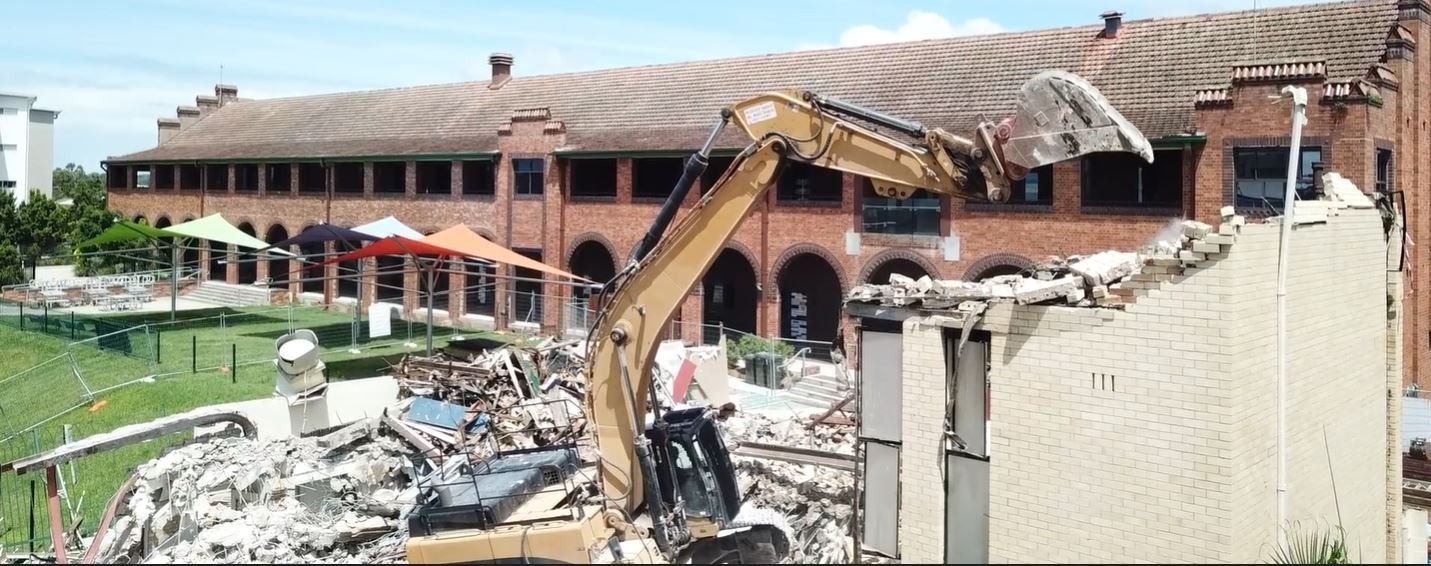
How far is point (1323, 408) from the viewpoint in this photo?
33.6ft

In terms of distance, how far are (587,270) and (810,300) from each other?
7506 millimetres

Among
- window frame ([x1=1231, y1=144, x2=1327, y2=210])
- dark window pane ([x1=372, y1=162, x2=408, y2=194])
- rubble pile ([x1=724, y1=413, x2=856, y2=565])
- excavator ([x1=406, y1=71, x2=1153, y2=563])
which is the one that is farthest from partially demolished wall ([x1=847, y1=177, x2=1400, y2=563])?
dark window pane ([x1=372, y1=162, x2=408, y2=194])

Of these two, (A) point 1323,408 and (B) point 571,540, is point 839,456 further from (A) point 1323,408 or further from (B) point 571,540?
(A) point 1323,408

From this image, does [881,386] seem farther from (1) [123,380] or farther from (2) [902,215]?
(1) [123,380]

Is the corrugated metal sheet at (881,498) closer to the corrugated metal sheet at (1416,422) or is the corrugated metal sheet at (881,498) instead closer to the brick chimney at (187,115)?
the corrugated metal sheet at (1416,422)

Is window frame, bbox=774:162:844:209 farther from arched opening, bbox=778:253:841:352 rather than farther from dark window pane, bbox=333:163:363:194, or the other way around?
dark window pane, bbox=333:163:363:194

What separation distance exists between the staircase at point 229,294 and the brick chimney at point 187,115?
32.5 feet

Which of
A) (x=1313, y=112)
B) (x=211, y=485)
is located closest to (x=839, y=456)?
(x=211, y=485)

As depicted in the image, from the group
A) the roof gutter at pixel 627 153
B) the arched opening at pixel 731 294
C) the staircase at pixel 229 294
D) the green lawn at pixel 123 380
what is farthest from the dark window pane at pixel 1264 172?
the staircase at pixel 229 294

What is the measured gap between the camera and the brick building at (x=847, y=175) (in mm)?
20906

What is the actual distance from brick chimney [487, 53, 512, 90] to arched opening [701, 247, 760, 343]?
12488 mm

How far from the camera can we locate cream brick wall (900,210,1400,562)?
8547mm

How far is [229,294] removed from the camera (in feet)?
133

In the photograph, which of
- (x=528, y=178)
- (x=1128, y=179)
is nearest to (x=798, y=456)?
(x=1128, y=179)
